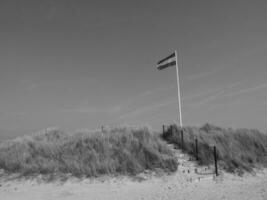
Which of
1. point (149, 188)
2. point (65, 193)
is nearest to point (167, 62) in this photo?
point (149, 188)

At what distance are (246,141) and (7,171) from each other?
13.8 meters

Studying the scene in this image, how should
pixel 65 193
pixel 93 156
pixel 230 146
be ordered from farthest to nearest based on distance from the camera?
pixel 230 146
pixel 93 156
pixel 65 193

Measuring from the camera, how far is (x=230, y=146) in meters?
12.8

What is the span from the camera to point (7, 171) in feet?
33.3

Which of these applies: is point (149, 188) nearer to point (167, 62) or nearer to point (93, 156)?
point (93, 156)

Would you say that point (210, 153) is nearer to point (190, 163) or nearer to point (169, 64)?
point (190, 163)

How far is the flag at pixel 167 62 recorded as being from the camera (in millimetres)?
18172

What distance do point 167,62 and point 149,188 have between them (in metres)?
12.3

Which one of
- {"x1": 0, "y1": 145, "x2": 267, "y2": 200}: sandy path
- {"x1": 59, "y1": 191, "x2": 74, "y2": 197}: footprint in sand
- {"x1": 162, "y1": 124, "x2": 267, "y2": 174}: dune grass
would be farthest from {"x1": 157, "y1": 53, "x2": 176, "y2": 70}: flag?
{"x1": 59, "y1": 191, "x2": 74, "y2": 197}: footprint in sand

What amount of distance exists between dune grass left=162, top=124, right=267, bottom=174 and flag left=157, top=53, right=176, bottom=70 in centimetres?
571

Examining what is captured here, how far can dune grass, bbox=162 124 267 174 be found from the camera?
1097cm

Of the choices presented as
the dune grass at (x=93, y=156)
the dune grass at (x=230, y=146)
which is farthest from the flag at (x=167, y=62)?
the dune grass at (x=93, y=156)

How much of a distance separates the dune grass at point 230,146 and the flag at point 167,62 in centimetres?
571

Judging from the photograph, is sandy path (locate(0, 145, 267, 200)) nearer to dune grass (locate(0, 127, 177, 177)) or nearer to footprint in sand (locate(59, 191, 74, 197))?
footprint in sand (locate(59, 191, 74, 197))
